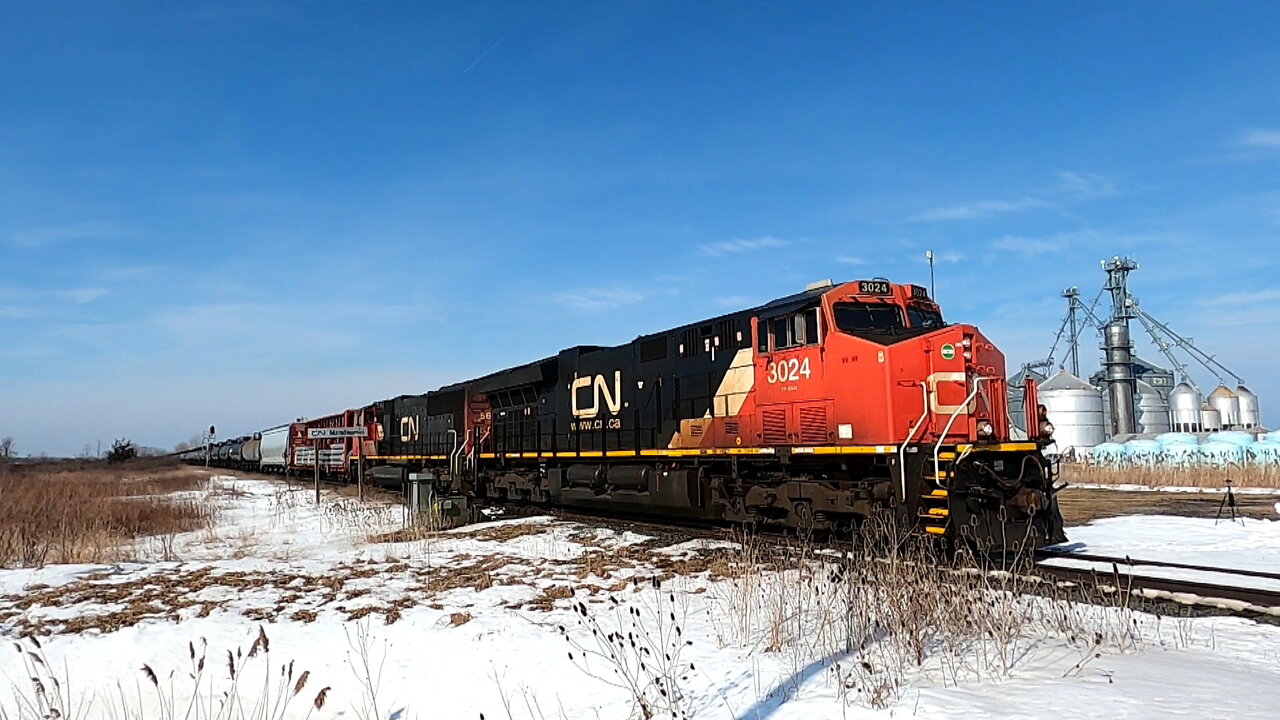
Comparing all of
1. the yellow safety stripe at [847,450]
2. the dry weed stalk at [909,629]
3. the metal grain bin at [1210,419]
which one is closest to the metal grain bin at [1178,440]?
the metal grain bin at [1210,419]

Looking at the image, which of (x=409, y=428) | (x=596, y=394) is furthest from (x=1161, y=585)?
(x=409, y=428)

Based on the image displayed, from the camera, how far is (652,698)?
18.6ft

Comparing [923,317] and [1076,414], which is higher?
[923,317]

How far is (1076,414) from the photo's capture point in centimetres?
5244

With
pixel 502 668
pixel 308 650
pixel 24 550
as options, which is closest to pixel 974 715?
pixel 502 668

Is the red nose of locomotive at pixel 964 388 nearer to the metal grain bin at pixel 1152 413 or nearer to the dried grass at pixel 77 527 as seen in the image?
the dried grass at pixel 77 527

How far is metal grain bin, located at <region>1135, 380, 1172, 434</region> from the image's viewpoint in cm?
6334

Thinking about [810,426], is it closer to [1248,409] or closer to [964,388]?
[964,388]

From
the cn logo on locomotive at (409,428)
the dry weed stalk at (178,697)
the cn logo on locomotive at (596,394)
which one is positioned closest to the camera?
the dry weed stalk at (178,697)

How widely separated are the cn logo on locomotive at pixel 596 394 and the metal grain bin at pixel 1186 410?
61.9m

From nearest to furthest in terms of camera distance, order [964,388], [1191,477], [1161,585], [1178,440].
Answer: [1161,585], [964,388], [1191,477], [1178,440]

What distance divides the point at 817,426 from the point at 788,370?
1039 millimetres

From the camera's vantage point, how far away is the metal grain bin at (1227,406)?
65688mm

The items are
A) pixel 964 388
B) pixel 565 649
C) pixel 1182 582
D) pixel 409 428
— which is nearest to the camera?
pixel 565 649
